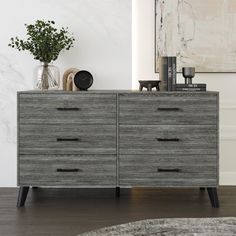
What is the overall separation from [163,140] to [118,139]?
0.95 ft

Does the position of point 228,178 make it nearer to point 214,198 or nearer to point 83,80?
point 214,198

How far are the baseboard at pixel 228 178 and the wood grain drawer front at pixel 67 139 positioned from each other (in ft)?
3.75

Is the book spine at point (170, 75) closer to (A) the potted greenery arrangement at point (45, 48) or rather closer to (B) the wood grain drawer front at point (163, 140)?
(B) the wood grain drawer front at point (163, 140)

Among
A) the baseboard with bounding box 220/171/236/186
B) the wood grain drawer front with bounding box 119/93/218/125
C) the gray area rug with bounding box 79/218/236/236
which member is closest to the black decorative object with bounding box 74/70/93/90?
the wood grain drawer front with bounding box 119/93/218/125

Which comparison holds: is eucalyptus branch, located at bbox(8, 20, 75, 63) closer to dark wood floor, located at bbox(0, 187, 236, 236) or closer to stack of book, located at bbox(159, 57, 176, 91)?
stack of book, located at bbox(159, 57, 176, 91)

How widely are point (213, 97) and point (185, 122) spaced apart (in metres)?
0.24

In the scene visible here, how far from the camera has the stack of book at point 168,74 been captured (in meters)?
3.87

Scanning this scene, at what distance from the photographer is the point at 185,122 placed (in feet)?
12.4

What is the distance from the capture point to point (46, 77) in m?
4.05

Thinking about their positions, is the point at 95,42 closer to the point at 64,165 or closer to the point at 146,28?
the point at 146,28

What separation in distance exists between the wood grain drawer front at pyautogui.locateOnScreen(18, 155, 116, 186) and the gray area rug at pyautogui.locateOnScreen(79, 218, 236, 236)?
174 cm

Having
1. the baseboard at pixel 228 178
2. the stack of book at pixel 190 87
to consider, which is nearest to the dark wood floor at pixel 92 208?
the baseboard at pixel 228 178

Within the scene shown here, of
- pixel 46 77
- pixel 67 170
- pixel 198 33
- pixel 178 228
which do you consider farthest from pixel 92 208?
pixel 178 228

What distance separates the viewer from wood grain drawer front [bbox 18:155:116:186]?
3773 mm
